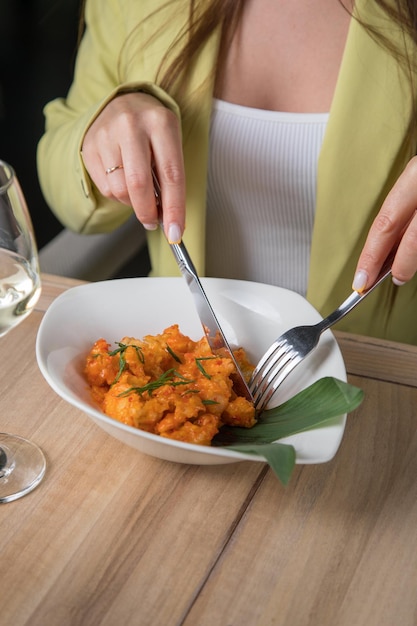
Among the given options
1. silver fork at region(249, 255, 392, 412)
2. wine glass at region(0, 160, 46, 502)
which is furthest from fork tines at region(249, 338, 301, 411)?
wine glass at region(0, 160, 46, 502)

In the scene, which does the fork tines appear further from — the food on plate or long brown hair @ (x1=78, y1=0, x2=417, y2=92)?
long brown hair @ (x1=78, y1=0, x2=417, y2=92)

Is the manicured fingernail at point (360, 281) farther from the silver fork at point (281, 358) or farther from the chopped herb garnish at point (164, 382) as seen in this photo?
the chopped herb garnish at point (164, 382)

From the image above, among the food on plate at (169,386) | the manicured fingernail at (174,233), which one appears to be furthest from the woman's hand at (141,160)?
the food on plate at (169,386)

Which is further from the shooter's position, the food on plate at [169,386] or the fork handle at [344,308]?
the fork handle at [344,308]

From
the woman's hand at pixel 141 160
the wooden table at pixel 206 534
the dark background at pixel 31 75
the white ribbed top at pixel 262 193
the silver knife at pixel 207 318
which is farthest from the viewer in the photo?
the dark background at pixel 31 75

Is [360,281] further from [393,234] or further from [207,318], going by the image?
[207,318]

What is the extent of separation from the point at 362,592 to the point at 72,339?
1.45ft

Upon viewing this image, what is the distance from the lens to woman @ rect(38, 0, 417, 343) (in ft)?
4.20

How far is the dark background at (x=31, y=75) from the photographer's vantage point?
2.81m

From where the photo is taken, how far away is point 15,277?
821mm

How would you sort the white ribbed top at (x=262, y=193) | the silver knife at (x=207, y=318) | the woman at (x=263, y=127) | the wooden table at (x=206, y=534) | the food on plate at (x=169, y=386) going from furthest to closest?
the white ribbed top at (x=262, y=193)
the woman at (x=263, y=127)
the silver knife at (x=207, y=318)
the food on plate at (x=169, y=386)
the wooden table at (x=206, y=534)

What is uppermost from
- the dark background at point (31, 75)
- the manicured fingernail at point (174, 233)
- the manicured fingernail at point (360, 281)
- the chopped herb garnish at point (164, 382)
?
the manicured fingernail at point (174, 233)

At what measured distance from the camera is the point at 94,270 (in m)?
1.98

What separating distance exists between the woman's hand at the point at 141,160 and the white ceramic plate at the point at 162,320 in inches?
3.6
